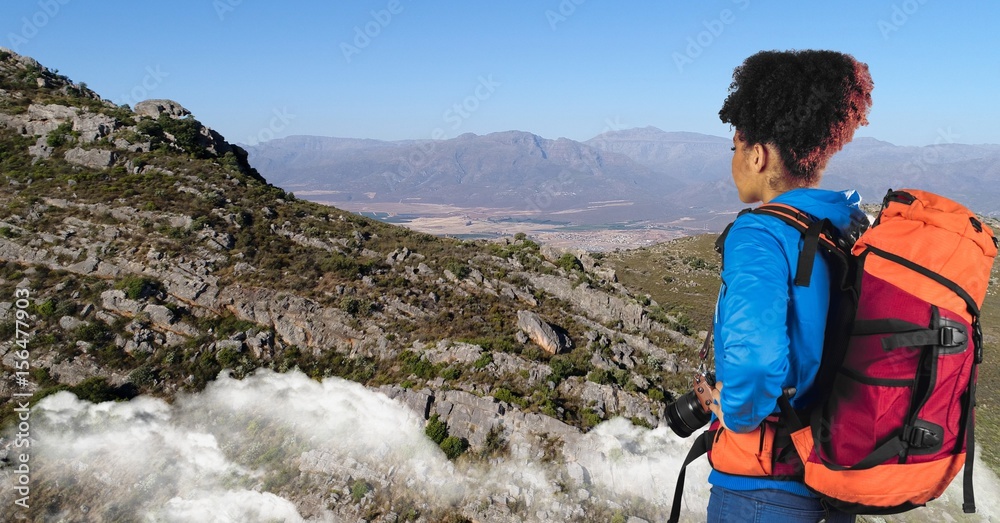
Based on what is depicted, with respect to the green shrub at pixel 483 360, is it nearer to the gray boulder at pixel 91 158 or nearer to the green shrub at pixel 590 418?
the green shrub at pixel 590 418

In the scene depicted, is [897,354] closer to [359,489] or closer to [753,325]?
[753,325]

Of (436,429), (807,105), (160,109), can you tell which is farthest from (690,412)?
(160,109)

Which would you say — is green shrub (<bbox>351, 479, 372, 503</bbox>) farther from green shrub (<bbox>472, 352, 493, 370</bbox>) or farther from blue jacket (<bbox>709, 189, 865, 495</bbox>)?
blue jacket (<bbox>709, 189, 865, 495</bbox>)

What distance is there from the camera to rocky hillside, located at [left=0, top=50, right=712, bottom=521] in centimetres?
1270

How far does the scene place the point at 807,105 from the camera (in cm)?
310

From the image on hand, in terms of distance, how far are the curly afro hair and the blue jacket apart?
51cm

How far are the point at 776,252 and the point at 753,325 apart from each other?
18.2 inches

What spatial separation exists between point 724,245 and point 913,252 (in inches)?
37.4

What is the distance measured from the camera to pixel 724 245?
2.87m

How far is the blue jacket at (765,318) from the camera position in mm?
2459

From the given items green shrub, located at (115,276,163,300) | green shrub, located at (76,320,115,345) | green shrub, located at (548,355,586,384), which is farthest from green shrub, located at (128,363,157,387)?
green shrub, located at (548,355,586,384)

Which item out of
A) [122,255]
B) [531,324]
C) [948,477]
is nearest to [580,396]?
[531,324]

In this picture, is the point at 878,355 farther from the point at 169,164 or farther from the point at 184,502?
the point at 169,164

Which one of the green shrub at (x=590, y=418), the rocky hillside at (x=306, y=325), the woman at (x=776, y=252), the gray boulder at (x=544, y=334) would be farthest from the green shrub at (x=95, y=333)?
the woman at (x=776, y=252)
